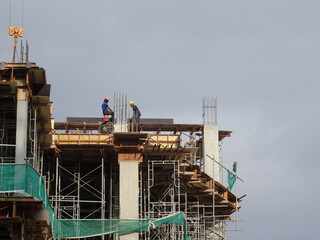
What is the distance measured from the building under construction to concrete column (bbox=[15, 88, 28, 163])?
46mm

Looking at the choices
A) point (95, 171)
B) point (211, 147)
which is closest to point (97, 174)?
point (95, 171)

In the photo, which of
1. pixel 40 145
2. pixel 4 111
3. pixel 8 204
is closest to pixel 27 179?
pixel 8 204

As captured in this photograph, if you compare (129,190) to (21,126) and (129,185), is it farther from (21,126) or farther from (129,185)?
(21,126)

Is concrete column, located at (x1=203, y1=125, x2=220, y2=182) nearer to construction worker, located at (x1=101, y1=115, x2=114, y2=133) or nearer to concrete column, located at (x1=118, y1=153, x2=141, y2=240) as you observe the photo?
construction worker, located at (x1=101, y1=115, x2=114, y2=133)

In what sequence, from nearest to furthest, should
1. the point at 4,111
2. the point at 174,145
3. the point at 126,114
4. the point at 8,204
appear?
the point at 8,204 → the point at 4,111 → the point at 174,145 → the point at 126,114

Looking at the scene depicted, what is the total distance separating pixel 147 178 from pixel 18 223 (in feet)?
60.4

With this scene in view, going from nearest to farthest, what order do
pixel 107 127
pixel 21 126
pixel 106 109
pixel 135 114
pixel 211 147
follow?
pixel 21 126, pixel 107 127, pixel 106 109, pixel 135 114, pixel 211 147

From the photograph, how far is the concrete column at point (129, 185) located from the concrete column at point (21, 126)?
462 inches

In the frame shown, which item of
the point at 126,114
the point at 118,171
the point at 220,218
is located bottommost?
the point at 220,218

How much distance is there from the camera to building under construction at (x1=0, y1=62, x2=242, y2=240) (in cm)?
2988

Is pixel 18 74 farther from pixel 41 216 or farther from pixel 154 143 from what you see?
pixel 154 143

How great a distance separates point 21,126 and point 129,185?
12207mm

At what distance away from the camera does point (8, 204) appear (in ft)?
93.6

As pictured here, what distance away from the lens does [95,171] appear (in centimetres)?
4772
